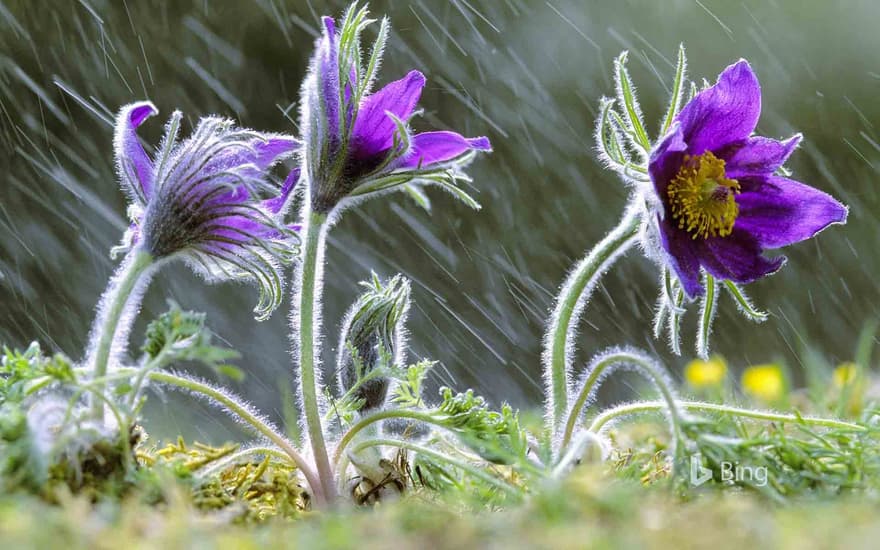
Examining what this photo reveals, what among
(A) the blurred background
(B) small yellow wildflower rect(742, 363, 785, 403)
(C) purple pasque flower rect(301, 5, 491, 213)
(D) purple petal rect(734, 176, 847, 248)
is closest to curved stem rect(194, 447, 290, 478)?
(C) purple pasque flower rect(301, 5, 491, 213)

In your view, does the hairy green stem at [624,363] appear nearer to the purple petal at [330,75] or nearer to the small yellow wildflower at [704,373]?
the purple petal at [330,75]

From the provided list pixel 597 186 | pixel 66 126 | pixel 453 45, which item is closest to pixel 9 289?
pixel 66 126

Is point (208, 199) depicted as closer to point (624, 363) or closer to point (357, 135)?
point (357, 135)

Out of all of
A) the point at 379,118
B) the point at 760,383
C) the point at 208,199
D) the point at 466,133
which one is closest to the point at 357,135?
the point at 379,118

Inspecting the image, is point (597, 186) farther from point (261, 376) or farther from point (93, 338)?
point (93, 338)

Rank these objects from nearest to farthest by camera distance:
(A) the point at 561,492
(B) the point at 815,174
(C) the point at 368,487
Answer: (A) the point at 561,492, (C) the point at 368,487, (B) the point at 815,174
